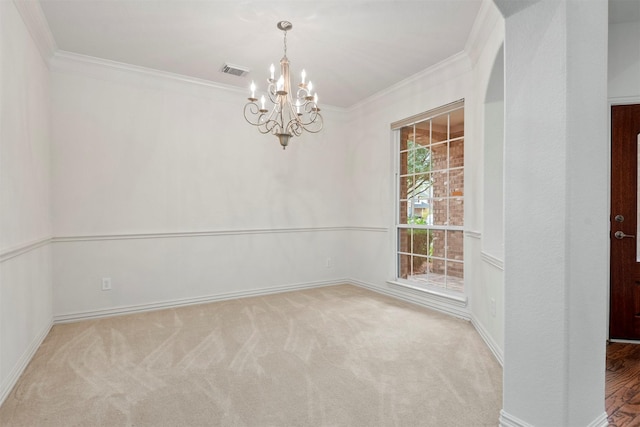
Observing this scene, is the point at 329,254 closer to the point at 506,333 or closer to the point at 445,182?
the point at 445,182

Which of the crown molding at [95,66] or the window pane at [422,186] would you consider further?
the window pane at [422,186]

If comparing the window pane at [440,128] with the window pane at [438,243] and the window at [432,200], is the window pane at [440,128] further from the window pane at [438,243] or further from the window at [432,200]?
the window pane at [438,243]

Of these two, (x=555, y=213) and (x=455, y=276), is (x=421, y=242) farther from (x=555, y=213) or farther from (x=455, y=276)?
(x=555, y=213)

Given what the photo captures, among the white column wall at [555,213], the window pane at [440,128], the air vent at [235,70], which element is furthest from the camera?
the window pane at [440,128]

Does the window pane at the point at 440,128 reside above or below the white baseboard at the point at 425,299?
above

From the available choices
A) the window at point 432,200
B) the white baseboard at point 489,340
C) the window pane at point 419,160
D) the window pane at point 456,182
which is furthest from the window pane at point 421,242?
the white baseboard at point 489,340

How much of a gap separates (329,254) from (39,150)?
3.62m

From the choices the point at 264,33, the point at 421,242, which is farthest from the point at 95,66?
the point at 421,242

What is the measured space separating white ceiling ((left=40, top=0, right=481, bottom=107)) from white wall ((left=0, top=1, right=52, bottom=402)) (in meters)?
0.53

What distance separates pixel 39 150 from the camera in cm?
312

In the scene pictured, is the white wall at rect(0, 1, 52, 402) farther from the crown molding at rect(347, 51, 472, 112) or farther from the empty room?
the crown molding at rect(347, 51, 472, 112)

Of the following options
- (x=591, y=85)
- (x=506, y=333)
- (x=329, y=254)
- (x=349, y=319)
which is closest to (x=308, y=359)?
(x=349, y=319)

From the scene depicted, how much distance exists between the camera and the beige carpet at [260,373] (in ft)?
6.39

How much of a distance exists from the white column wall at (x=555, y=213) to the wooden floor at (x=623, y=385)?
44cm
